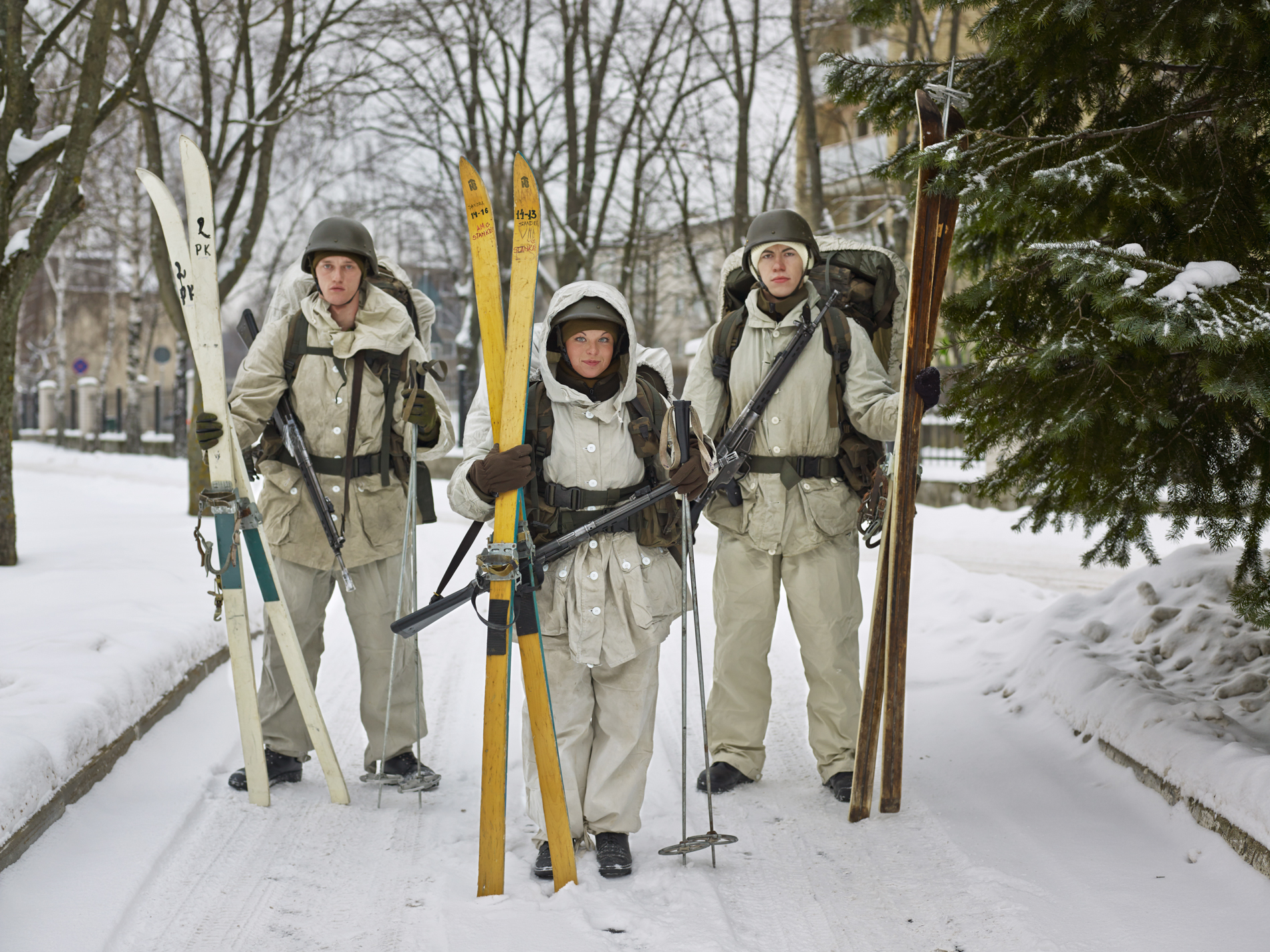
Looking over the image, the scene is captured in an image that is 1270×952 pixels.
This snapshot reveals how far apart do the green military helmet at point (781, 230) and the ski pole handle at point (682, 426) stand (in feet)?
3.62

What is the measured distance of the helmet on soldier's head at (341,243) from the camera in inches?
149

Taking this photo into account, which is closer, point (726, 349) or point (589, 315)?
point (589, 315)

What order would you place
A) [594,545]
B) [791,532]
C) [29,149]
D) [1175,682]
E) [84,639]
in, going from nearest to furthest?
[594,545] → [791,532] → [1175,682] → [84,639] → [29,149]

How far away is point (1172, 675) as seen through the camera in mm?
4379

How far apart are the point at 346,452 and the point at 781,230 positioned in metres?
1.88

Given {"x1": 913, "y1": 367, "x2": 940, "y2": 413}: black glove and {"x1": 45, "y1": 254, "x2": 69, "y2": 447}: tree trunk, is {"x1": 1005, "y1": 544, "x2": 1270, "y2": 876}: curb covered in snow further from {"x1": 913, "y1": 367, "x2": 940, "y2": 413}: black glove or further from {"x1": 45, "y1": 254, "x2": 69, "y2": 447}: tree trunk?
{"x1": 45, "y1": 254, "x2": 69, "y2": 447}: tree trunk

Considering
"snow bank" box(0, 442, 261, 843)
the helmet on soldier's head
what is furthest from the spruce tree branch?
"snow bank" box(0, 442, 261, 843)

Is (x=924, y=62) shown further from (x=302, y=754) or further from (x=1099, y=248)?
(x=302, y=754)

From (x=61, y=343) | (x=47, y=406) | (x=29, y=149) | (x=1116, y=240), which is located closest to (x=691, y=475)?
(x=1116, y=240)

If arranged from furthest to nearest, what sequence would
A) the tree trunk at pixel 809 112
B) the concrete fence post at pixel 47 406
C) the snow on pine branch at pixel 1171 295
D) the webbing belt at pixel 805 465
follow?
1. the concrete fence post at pixel 47 406
2. the tree trunk at pixel 809 112
3. the webbing belt at pixel 805 465
4. the snow on pine branch at pixel 1171 295

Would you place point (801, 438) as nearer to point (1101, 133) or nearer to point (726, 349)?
point (726, 349)

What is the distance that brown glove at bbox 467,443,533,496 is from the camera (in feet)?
9.66

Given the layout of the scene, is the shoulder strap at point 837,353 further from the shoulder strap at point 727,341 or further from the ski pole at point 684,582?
the ski pole at point 684,582

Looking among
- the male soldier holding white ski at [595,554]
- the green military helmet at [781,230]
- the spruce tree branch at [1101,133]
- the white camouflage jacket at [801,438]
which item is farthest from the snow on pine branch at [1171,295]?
the male soldier holding white ski at [595,554]
